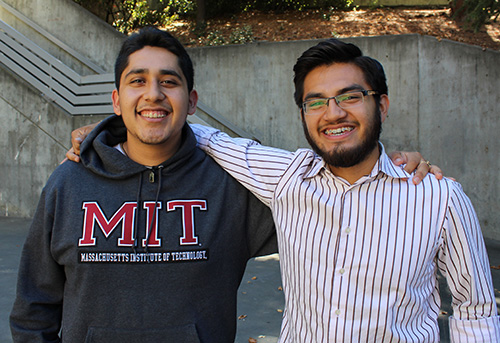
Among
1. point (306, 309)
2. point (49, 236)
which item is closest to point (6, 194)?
point (49, 236)

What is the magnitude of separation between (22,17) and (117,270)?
11.0m

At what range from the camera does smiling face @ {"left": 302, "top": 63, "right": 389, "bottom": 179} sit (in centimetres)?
206

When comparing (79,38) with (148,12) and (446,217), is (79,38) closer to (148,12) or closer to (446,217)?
(148,12)

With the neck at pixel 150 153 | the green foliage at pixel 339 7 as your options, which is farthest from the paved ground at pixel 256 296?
the green foliage at pixel 339 7

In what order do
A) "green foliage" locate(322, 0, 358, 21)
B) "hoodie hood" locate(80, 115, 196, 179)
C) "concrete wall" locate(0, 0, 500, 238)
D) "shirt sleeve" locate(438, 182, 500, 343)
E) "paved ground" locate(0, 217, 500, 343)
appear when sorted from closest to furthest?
1. "shirt sleeve" locate(438, 182, 500, 343)
2. "hoodie hood" locate(80, 115, 196, 179)
3. "paved ground" locate(0, 217, 500, 343)
4. "concrete wall" locate(0, 0, 500, 238)
5. "green foliage" locate(322, 0, 358, 21)

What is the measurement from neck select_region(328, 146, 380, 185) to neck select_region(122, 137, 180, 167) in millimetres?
891

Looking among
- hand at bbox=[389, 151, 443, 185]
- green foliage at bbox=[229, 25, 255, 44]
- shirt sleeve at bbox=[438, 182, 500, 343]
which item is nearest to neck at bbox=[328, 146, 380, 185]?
hand at bbox=[389, 151, 443, 185]

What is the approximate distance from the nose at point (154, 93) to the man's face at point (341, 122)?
0.73m

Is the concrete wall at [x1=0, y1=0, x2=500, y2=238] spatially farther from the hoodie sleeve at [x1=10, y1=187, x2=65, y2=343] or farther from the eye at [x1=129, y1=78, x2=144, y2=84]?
the hoodie sleeve at [x1=10, y1=187, x2=65, y2=343]

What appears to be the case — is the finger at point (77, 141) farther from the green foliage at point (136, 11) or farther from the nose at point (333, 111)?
the green foliage at point (136, 11)

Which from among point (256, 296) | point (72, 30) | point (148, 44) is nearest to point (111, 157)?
point (148, 44)

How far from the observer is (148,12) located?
13125mm

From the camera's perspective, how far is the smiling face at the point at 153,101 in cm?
218

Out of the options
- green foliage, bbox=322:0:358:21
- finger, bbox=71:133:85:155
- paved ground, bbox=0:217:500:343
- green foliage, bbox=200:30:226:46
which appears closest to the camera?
finger, bbox=71:133:85:155
